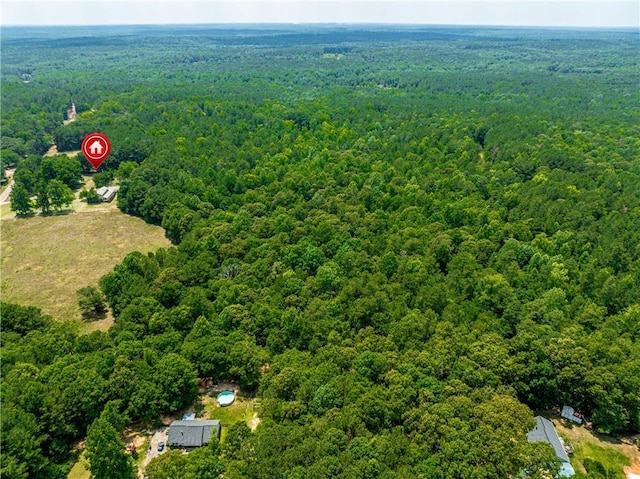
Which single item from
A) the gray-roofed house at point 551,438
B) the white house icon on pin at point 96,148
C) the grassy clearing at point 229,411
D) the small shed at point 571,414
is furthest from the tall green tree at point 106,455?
the white house icon on pin at point 96,148

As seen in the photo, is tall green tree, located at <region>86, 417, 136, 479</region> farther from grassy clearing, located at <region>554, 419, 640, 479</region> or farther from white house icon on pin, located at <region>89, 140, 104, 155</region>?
white house icon on pin, located at <region>89, 140, 104, 155</region>

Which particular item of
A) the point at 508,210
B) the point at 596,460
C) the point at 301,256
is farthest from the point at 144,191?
the point at 596,460

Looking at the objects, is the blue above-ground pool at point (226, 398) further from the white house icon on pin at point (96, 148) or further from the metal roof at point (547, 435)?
the white house icon on pin at point (96, 148)

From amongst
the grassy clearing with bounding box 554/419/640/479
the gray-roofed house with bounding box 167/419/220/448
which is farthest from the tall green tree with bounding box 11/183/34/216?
the grassy clearing with bounding box 554/419/640/479

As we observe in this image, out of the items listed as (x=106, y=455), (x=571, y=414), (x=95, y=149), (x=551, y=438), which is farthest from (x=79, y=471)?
(x=95, y=149)

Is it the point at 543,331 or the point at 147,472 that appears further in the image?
the point at 543,331

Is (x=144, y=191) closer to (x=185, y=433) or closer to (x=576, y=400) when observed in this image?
(x=185, y=433)

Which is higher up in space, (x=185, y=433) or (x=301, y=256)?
(x=301, y=256)
